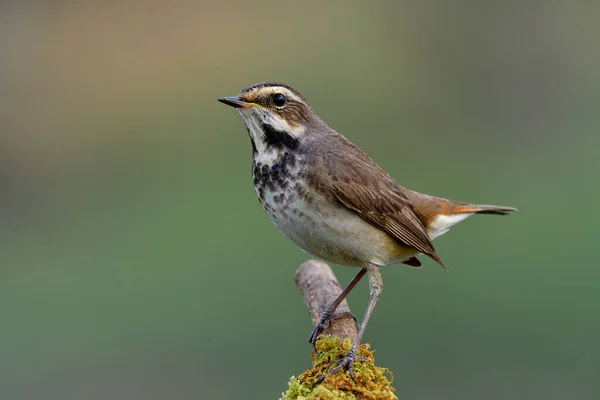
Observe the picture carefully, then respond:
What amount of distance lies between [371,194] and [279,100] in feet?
3.44

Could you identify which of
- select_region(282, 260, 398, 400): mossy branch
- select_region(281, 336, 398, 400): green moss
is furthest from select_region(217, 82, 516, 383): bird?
select_region(281, 336, 398, 400): green moss

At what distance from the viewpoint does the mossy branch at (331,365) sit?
5.45 metres

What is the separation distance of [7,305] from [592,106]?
37.1 ft

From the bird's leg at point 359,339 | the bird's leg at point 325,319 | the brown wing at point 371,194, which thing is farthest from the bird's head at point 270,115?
the bird's leg at point 325,319

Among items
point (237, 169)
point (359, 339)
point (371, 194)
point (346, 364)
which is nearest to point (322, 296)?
point (371, 194)

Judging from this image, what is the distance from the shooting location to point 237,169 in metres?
14.5

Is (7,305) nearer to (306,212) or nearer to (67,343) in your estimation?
(67,343)

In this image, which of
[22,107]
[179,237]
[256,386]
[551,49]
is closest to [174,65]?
[22,107]

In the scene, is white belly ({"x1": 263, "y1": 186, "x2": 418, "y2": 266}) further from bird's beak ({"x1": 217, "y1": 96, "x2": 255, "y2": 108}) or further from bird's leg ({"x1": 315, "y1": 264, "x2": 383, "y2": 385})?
bird's beak ({"x1": 217, "y1": 96, "x2": 255, "y2": 108})

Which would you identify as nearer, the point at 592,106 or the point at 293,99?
the point at 293,99

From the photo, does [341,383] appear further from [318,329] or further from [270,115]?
[270,115]

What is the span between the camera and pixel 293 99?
6.87 m

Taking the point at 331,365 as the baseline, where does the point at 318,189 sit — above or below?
above

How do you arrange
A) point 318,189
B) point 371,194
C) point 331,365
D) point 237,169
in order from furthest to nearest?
point 237,169, point 371,194, point 318,189, point 331,365
